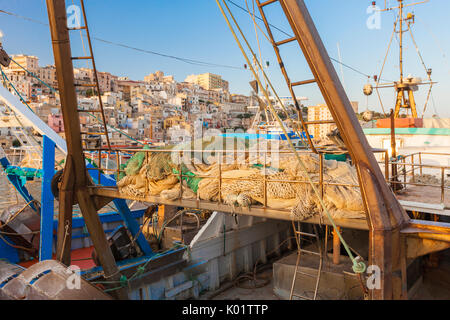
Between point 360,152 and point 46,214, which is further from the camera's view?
point 46,214

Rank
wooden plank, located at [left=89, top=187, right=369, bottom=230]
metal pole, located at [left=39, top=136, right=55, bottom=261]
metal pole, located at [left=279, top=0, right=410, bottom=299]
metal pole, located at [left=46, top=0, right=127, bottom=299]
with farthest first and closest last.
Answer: metal pole, located at [left=39, top=136, right=55, bottom=261] < metal pole, located at [left=46, top=0, right=127, bottom=299] < wooden plank, located at [left=89, top=187, right=369, bottom=230] < metal pole, located at [left=279, top=0, right=410, bottom=299]

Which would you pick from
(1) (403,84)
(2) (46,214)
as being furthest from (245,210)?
(1) (403,84)

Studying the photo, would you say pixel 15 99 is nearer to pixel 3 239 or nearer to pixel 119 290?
pixel 3 239

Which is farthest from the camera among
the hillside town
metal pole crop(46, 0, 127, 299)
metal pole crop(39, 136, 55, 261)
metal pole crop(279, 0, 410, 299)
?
the hillside town

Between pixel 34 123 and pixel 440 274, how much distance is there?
456 inches

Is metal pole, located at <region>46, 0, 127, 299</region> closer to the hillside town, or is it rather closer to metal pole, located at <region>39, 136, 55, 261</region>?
metal pole, located at <region>39, 136, 55, 261</region>

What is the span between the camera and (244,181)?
5020mm

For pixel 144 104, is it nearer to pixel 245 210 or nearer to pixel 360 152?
pixel 245 210

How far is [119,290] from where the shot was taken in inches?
287

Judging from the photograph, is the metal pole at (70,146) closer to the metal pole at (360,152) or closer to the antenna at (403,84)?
the metal pole at (360,152)

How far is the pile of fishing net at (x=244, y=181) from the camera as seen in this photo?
4270 mm

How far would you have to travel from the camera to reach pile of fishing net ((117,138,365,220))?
4270mm

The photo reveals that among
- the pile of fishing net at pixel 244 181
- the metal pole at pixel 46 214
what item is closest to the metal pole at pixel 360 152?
the pile of fishing net at pixel 244 181

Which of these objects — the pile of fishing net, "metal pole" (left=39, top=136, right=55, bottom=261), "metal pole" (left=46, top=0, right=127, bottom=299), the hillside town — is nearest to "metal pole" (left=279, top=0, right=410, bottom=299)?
the pile of fishing net
